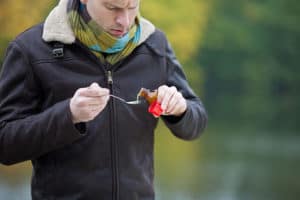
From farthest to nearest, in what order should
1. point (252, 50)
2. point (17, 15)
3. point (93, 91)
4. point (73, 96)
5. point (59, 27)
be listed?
1. point (252, 50)
2. point (17, 15)
3. point (59, 27)
4. point (73, 96)
5. point (93, 91)

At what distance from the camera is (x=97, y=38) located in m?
2.49

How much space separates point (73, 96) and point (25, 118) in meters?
0.16

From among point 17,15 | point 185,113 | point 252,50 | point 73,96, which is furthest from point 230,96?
point 73,96

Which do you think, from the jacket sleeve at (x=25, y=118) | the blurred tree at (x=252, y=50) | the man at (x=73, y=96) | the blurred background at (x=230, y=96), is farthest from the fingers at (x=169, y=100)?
the blurred tree at (x=252, y=50)

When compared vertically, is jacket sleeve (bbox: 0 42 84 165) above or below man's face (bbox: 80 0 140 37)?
below

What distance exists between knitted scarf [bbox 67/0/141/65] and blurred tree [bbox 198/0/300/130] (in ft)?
106

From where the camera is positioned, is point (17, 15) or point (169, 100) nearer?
point (169, 100)

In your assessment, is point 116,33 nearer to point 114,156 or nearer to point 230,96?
point 114,156

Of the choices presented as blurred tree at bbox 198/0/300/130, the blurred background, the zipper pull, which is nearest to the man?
the zipper pull

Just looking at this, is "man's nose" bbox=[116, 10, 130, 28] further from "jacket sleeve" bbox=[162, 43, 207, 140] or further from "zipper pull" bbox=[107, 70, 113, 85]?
"jacket sleeve" bbox=[162, 43, 207, 140]

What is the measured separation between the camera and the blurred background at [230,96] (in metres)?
10.8

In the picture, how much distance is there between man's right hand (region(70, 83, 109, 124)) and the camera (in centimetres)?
224

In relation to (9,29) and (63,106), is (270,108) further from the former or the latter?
(63,106)

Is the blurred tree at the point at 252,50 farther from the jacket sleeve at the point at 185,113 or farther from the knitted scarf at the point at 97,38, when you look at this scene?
the knitted scarf at the point at 97,38
